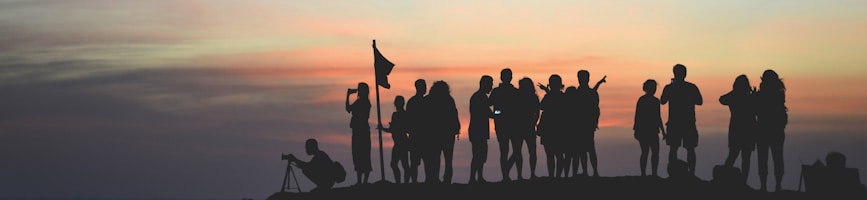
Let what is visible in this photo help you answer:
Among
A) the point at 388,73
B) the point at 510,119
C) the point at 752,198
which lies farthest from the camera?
the point at 388,73

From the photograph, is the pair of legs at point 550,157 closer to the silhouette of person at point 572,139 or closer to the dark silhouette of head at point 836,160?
the silhouette of person at point 572,139

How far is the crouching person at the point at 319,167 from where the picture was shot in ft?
110

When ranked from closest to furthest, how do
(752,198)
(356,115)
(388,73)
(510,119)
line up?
(752,198), (510,119), (356,115), (388,73)

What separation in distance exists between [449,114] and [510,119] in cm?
120

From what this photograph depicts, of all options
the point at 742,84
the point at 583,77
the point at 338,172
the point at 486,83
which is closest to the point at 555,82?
the point at 583,77

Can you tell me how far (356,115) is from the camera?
3353cm

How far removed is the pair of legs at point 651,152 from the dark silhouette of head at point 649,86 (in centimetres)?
87

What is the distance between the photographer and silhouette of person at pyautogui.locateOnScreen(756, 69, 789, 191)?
30594mm

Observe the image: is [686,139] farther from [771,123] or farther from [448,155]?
[448,155]

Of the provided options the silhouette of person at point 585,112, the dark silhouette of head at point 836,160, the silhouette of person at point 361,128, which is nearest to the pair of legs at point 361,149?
the silhouette of person at point 361,128

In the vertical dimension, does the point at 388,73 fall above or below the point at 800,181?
above

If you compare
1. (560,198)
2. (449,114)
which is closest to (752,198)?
(560,198)

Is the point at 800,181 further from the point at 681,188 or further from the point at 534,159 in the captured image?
the point at 534,159

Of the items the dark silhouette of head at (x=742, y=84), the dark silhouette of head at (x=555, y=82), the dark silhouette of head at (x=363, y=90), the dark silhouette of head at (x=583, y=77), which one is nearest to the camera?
the dark silhouette of head at (x=742, y=84)
